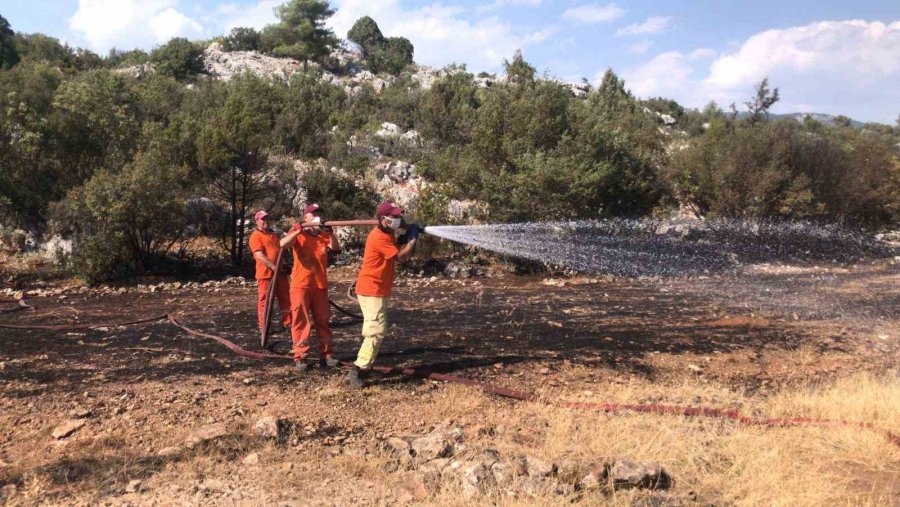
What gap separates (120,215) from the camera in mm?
13320

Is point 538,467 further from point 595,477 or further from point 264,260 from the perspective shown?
point 264,260

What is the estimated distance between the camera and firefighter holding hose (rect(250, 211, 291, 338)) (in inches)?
300

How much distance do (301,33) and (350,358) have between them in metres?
52.3

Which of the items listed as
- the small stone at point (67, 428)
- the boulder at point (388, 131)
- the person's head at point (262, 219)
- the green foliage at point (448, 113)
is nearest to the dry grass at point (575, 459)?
the small stone at point (67, 428)

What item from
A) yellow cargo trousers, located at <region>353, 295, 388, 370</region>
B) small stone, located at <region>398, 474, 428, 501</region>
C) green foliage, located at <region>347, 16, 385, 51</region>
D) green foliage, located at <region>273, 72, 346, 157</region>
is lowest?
small stone, located at <region>398, 474, 428, 501</region>

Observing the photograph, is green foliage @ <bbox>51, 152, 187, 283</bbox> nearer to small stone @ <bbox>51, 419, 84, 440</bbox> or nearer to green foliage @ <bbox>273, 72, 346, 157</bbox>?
small stone @ <bbox>51, 419, 84, 440</bbox>

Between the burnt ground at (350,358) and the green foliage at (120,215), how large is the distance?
1.32 m

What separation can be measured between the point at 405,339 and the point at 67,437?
4.06m

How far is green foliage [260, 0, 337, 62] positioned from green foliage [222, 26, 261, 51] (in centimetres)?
66

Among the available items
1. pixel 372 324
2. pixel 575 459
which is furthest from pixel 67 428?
pixel 575 459

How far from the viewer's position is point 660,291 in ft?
44.2

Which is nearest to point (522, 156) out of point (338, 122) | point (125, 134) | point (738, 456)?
point (125, 134)

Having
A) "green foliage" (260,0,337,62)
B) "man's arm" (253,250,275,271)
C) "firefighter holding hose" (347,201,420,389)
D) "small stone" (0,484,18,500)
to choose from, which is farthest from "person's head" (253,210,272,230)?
"green foliage" (260,0,337,62)

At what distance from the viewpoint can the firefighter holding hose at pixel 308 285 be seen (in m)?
6.45
